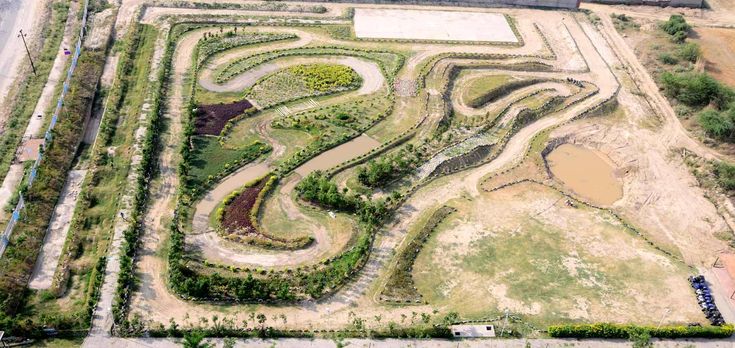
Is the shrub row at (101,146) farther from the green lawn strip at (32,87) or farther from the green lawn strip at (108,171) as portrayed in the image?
the green lawn strip at (32,87)

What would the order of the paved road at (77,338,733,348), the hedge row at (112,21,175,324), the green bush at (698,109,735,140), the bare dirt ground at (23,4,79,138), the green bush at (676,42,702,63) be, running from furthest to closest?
the green bush at (676,42,702,63) < the green bush at (698,109,735,140) < the bare dirt ground at (23,4,79,138) < the hedge row at (112,21,175,324) < the paved road at (77,338,733,348)

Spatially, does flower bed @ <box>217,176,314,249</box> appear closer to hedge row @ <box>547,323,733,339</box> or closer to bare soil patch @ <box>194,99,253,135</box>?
bare soil patch @ <box>194,99,253,135</box>

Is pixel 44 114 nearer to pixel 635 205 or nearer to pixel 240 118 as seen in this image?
pixel 240 118

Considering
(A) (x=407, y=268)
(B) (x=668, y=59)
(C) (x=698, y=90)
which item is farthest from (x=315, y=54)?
(B) (x=668, y=59)

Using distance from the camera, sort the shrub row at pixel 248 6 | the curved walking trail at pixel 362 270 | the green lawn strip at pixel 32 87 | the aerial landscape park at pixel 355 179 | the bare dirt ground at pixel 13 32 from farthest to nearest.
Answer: the shrub row at pixel 248 6 < the bare dirt ground at pixel 13 32 < the green lawn strip at pixel 32 87 < the aerial landscape park at pixel 355 179 < the curved walking trail at pixel 362 270

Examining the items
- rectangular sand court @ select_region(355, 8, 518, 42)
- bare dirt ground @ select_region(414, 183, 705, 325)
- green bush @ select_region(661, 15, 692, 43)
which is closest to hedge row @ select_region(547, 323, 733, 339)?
bare dirt ground @ select_region(414, 183, 705, 325)

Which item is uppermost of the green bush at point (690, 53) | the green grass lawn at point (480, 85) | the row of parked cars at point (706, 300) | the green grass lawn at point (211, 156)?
the green bush at point (690, 53)

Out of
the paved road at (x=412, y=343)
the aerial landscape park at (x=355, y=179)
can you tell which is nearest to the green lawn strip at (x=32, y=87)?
the aerial landscape park at (x=355, y=179)
